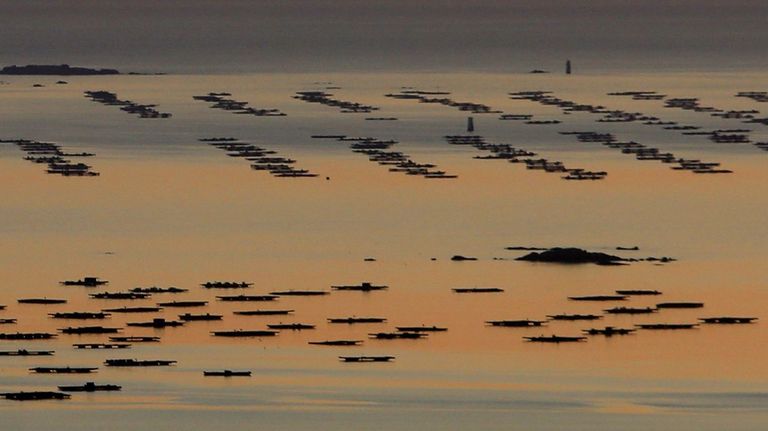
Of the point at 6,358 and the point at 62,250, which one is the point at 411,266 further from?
the point at 6,358

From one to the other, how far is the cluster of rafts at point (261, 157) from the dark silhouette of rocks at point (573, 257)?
39.4 m

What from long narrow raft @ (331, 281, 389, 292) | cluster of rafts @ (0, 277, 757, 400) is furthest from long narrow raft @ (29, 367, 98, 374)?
long narrow raft @ (331, 281, 389, 292)

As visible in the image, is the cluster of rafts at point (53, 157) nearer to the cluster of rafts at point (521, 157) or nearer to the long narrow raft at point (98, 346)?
the cluster of rafts at point (521, 157)

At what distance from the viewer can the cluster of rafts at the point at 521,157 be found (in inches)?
5349

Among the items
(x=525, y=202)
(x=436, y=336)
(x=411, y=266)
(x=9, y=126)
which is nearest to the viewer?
(x=436, y=336)

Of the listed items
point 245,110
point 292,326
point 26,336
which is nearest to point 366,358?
point 292,326

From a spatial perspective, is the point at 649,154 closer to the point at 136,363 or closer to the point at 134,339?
the point at 134,339

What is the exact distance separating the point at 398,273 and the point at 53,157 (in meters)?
54.3

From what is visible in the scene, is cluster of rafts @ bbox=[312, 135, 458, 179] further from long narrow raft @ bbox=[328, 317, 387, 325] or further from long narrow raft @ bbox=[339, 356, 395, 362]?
long narrow raft @ bbox=[339, 356, 395, 362]

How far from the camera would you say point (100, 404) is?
66438 millimetres

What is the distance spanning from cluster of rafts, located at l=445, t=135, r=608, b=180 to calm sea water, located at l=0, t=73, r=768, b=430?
1.36 meters

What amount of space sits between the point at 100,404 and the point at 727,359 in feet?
51.4

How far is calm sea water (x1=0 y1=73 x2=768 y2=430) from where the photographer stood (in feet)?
221

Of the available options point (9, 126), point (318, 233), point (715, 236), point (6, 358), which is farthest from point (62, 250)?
point (9, 126)
